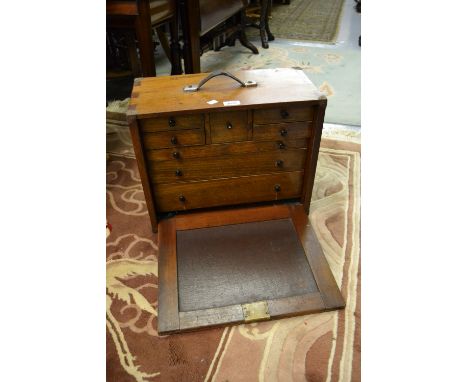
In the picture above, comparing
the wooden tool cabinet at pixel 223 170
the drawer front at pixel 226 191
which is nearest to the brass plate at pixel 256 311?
the wooden tool cabinet at pixel 223 170

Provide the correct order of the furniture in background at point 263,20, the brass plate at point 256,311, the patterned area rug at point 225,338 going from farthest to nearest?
the furniture in background at point 263,20, the brass plate at point 256,311, the patterned area rug at point 225,338

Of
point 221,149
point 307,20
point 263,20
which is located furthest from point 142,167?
point 307,20

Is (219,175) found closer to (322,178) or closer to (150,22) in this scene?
(322,178)

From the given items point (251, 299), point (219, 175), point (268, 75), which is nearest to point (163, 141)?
point (219, 175)

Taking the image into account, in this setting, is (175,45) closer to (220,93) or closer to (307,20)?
(220,93)

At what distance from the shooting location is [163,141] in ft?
4.54

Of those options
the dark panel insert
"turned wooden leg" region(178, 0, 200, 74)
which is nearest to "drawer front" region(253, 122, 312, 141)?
the dark panel insert

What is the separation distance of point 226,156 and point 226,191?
178mm

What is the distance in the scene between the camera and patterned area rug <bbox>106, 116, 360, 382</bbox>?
112 centimetres

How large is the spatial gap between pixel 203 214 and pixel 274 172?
0.37 meters

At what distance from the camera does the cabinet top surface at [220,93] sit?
4.29 ft

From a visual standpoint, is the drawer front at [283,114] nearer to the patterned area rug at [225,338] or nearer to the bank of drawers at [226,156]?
the bank of drawers at [226,156]

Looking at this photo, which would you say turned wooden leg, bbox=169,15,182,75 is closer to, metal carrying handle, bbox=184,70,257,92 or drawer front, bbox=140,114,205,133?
metal carrying handle, bbox=184,70,257,92

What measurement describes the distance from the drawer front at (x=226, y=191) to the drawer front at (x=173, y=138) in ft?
0.64
